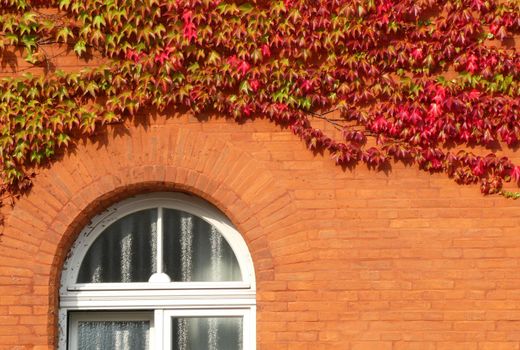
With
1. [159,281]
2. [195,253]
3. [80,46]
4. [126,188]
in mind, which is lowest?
[159,281]

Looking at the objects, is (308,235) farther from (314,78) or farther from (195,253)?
(314,78)

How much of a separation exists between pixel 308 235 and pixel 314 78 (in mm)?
1168

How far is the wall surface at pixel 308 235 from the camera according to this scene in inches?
293

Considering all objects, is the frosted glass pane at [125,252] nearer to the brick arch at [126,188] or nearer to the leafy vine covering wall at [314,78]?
the brick arch at [126,188]

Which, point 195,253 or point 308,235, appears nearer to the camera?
point 308,235

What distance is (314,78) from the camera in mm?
7609

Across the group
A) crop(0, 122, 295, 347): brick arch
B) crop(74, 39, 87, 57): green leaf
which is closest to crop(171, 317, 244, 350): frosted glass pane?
crop(0, 122, 295, 347): brick arch

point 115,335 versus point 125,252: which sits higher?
point 125,252

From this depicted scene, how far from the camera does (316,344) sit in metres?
7.41

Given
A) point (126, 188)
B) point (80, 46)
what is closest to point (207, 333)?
point (126, 188)

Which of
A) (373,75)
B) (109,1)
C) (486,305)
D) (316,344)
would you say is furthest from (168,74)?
(486,305)

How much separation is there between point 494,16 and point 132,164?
116 inches

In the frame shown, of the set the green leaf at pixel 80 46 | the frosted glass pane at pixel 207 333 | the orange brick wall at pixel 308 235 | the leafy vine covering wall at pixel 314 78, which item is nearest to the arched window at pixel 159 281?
the frosted glass pane at pixel 207 333

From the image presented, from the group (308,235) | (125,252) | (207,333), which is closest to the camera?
(308,235)
